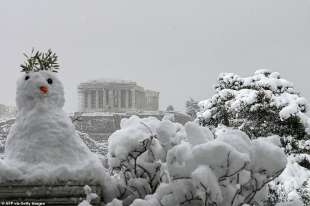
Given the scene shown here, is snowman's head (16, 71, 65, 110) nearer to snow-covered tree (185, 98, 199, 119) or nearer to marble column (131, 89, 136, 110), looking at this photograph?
snow-covered tree (185, 98, 199, 119)

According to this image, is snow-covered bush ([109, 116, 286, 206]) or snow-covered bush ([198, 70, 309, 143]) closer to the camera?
snow-covered bush ([109, 116, 286, 206])

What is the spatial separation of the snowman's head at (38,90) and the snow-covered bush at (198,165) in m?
0.64

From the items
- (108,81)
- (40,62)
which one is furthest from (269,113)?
(108,81)

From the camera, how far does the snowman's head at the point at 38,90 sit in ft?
13.8

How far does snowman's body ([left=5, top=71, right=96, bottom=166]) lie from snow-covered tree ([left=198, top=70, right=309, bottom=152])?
10832mm

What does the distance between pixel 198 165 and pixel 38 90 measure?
169 centimetres

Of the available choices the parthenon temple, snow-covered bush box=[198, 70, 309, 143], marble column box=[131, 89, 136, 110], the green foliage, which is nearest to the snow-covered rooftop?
the parthenon temple

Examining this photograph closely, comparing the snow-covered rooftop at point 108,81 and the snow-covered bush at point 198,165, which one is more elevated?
the snow-covered rooftop at point 108,81

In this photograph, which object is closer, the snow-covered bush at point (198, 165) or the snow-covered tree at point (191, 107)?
the snow-covered bush at point (198, 165)

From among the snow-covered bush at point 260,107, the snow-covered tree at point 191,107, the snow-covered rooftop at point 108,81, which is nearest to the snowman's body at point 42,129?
the snow-covered bush at point 260,107

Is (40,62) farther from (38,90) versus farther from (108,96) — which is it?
(108,96)

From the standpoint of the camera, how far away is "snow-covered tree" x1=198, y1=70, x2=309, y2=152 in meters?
14.5

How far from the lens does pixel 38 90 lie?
13.8 feet

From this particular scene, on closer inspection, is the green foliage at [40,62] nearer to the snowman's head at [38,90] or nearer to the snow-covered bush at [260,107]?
the snowman's head at [38,90]
